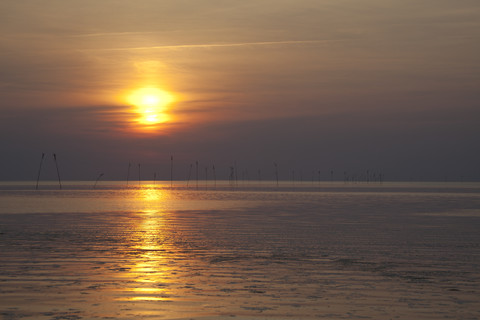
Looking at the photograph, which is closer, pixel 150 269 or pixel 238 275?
pixel 238 275

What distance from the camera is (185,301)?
56.3 ft

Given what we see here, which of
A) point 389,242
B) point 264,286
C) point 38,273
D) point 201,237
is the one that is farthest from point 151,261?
point 389,242

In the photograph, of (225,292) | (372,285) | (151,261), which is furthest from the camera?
(151,261)

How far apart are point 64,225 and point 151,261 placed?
2363 cm

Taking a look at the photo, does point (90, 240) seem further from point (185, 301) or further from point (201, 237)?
point (185, 301)

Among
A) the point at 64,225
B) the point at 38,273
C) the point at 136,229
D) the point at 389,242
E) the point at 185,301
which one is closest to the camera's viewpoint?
the point at 185,301

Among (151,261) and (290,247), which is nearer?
(151,261)

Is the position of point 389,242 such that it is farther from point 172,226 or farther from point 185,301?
point 185,301

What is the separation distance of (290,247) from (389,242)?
6.26 m

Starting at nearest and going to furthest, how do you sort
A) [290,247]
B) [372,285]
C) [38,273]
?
1. [372,285]
2. [38,273]
3. [290,247]

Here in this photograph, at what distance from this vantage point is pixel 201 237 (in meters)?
37.2

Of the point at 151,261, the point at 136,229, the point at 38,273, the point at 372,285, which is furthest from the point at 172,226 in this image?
the point at 372,285

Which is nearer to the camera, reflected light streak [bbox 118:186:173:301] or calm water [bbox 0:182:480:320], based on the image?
calm water [bbox 0:182:480:320]

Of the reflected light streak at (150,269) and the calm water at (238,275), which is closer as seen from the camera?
the calm water at (238,275)
